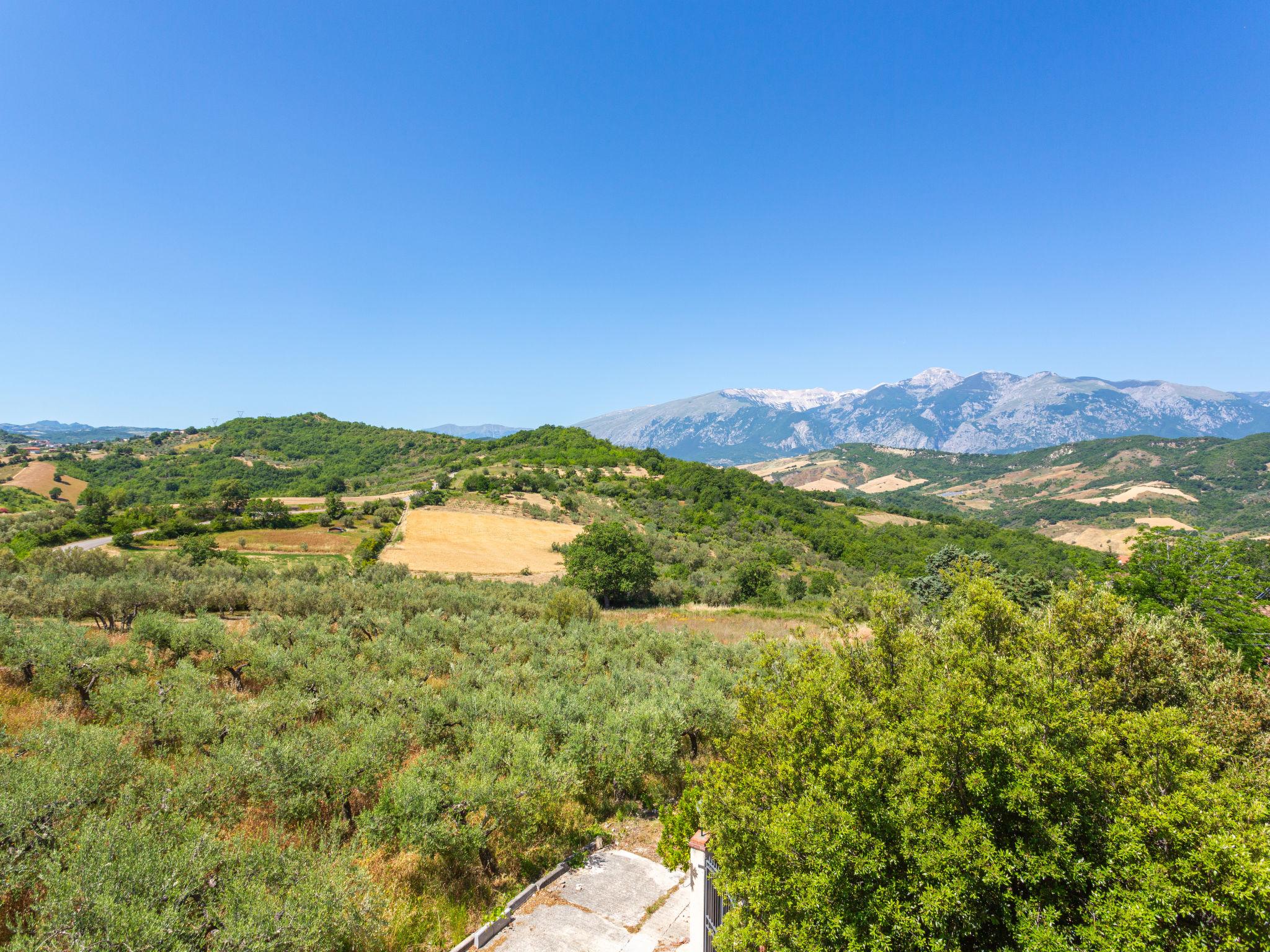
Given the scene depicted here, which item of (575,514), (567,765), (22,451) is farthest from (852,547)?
(22,451)

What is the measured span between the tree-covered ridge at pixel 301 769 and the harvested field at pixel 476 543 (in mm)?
36059

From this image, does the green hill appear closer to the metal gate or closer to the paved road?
the paved road

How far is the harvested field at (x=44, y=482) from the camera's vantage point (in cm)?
9981

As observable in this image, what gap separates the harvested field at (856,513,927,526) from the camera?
364 feet

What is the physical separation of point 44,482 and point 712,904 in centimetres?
15679

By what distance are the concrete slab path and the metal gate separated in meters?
1.01

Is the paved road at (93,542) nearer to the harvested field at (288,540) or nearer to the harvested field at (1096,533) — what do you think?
the harvested field at (288,540)

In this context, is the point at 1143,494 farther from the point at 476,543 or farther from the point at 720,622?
the point at 476,543

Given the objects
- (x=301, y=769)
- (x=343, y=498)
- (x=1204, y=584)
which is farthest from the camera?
(x=343, y=498)

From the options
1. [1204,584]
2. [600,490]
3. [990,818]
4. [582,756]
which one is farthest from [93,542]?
[1204,584]

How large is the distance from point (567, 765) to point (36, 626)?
20.2m

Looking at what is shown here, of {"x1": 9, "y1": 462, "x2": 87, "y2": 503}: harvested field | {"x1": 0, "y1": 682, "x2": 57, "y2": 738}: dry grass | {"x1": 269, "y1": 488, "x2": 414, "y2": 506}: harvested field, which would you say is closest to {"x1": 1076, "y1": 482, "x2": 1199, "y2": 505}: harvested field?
{"x1": 269, "y1": 488, "x2": 414, "y2": 506}: harvested field

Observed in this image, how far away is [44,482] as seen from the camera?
10519 cm

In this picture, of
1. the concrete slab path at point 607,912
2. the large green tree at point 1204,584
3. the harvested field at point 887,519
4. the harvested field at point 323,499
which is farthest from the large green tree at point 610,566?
the harvested field at point 887,519
